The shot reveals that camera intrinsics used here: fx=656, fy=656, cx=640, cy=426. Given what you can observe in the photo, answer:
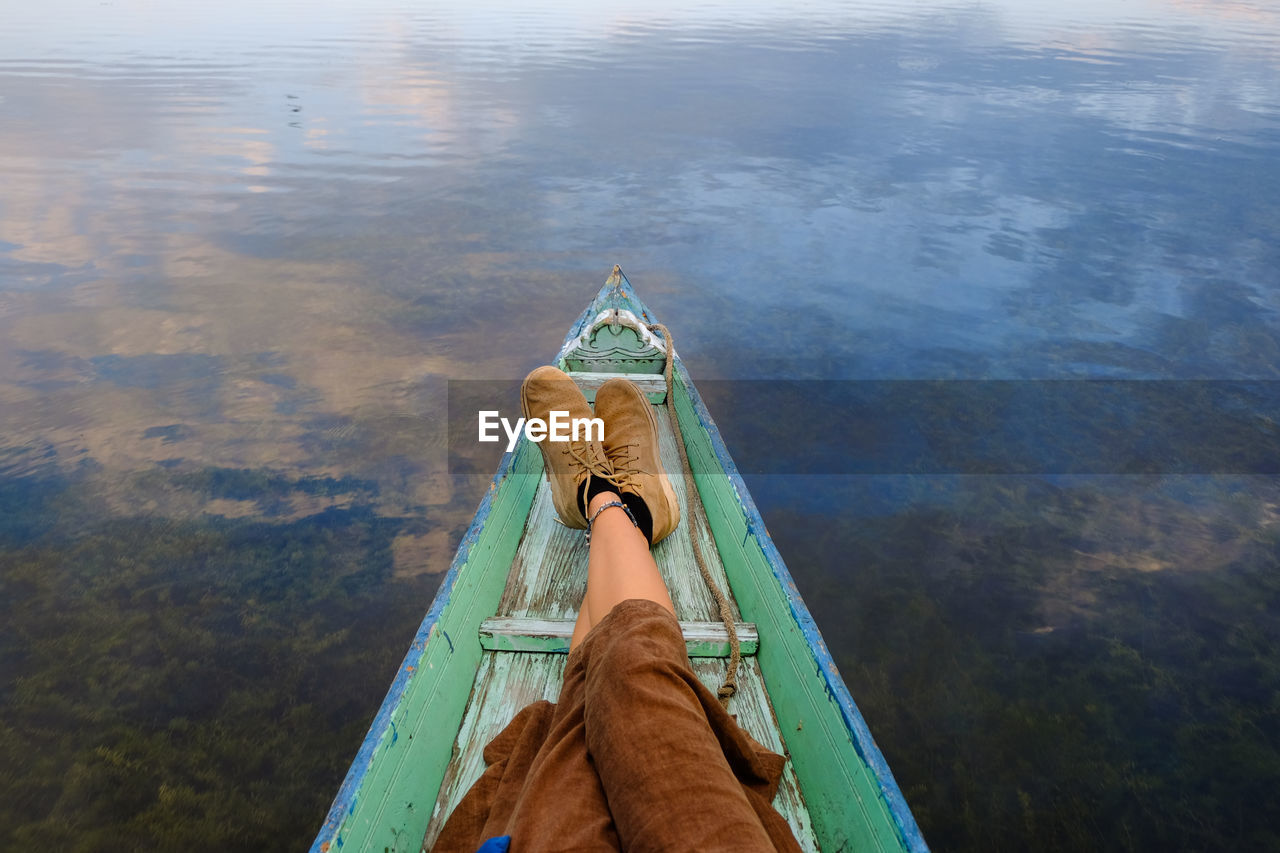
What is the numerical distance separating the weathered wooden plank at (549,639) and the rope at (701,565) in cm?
4

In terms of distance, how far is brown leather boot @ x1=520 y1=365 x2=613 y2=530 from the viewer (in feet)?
8.93

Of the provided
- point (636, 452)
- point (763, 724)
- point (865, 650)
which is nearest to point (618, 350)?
point (636, 452)

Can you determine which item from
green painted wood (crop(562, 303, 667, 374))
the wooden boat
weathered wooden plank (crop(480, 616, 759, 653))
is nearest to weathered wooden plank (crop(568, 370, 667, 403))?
green painted wood (crop(562, 303, 667, 374))

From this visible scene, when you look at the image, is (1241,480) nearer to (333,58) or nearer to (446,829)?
(446,829)

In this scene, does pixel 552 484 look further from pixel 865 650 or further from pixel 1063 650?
pixel 1063 650

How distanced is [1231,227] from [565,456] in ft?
42.3

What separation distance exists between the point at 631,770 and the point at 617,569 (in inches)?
33.7

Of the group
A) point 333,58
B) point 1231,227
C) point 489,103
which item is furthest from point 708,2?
point 1231,227

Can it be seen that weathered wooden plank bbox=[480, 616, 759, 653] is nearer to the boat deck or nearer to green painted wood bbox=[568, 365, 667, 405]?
the boat deck

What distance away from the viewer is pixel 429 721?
6.13ft

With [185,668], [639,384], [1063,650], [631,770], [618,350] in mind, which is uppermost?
[631,770]

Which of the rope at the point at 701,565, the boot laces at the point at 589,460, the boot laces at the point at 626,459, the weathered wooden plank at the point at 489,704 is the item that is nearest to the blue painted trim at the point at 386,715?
the weathered wooden plank at the point at 489,704

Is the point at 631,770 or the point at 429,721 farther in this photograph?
the point at 429,721

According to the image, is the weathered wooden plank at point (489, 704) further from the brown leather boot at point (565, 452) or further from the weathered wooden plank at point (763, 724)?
the brown leather boot at point (565, 452)
